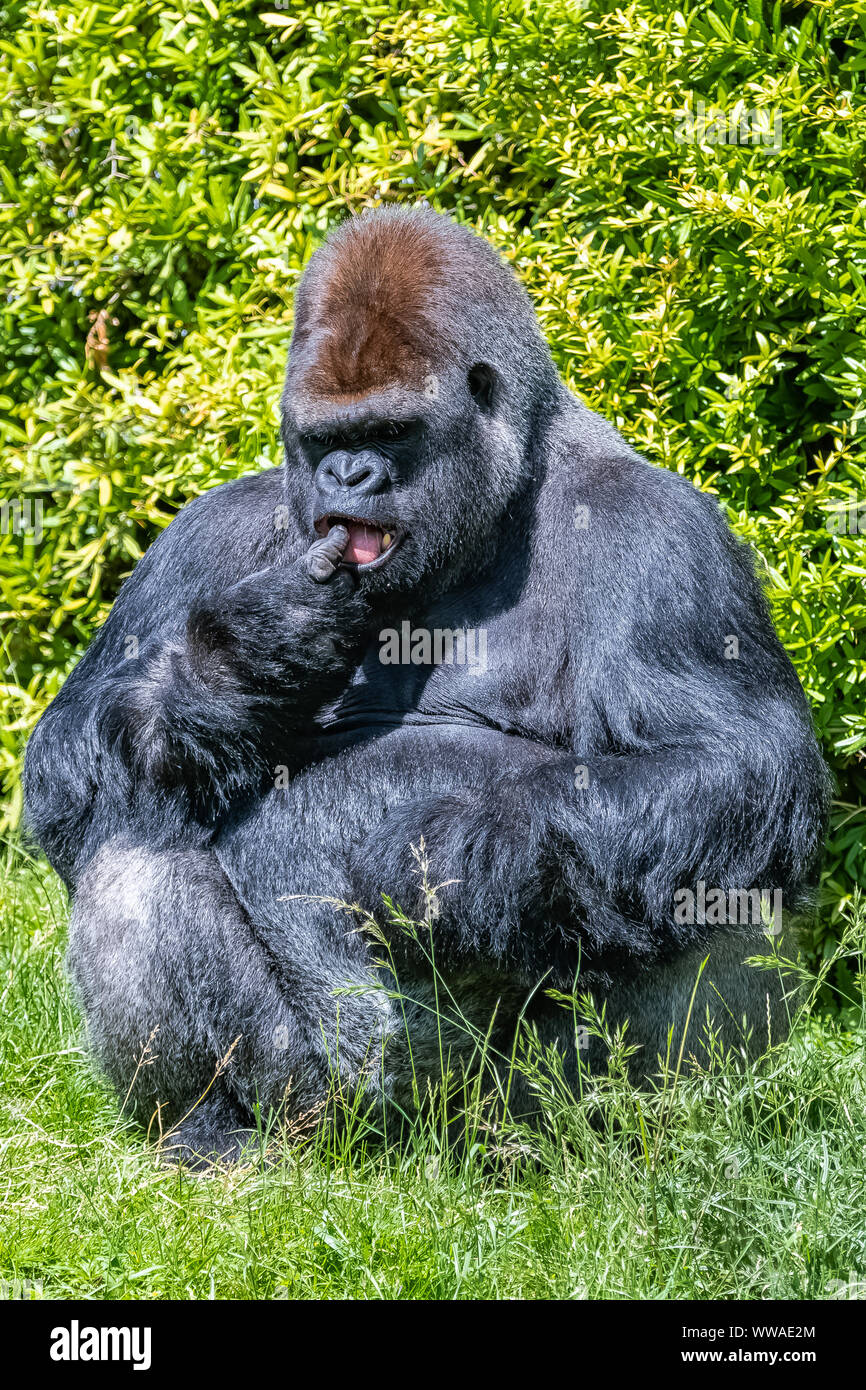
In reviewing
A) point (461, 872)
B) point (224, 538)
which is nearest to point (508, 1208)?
point (461, 872)

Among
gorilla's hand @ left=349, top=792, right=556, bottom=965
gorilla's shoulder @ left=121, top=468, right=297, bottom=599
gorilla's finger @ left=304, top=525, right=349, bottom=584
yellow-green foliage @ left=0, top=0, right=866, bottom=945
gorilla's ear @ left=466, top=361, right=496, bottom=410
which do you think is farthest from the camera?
yellow-green foliage @ left=0, top=0, right=866, bottom=945

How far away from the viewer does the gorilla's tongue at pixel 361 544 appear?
3230mm

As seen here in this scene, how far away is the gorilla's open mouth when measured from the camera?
3225 millimetres

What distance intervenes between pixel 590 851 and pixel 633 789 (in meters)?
0.15

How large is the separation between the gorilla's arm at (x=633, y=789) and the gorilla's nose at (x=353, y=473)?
1.45 ft

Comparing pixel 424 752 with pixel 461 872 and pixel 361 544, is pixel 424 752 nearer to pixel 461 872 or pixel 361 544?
pixel 461 872

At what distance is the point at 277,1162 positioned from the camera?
3.30 m

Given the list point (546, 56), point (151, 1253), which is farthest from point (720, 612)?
point (546, 56)

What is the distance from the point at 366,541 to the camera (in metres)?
3.24

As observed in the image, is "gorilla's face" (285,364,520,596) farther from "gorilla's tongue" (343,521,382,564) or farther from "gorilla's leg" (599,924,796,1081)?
"gorilla's leg" (599,924,796,1081)

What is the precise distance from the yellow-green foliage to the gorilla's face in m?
1.11

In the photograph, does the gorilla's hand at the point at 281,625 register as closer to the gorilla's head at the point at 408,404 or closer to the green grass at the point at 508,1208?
the gorilla's head at the point at 408,404

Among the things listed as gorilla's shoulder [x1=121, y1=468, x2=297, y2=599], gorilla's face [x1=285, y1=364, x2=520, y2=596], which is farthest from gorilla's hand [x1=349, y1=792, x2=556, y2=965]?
gorilla's shoulder [x1=121, y1=468, x2=297, y2=599]
